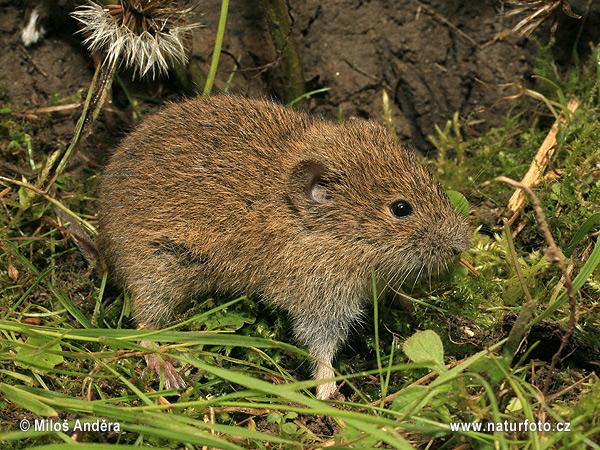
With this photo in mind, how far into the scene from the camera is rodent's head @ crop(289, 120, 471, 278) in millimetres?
3615

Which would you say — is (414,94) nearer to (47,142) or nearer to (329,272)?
(329,272)

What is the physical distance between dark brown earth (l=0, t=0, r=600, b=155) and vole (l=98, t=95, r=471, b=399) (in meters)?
1.46

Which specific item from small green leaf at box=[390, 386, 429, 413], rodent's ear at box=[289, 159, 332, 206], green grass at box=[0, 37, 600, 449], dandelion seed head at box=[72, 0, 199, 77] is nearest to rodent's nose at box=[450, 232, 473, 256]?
green grass at box=[0, 37, 600, 449]

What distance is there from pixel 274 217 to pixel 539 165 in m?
2.36

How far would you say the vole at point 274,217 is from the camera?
12.0 ft

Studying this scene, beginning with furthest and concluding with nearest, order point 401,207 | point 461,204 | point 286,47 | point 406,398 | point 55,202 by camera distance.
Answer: point 286,47, point 55,202, point 461,204, point 401,207, point 406,398

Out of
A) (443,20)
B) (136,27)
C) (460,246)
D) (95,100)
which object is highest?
(443,20)

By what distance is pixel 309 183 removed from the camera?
3.68 m

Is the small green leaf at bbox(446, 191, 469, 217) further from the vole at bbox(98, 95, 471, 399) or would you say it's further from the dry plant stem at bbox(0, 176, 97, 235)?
the dry plant stem at bbox(0, 176, 97, 235)

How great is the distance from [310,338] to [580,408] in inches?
66.7

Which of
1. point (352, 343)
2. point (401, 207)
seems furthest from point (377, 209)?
point (352, 343)

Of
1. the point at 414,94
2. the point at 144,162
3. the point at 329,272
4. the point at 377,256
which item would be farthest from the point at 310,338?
the point at 414,94

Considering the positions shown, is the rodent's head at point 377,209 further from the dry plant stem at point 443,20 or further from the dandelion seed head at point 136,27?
the dry plant stem at point 443,20

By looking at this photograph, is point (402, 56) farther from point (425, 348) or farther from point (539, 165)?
point (425, 348)
